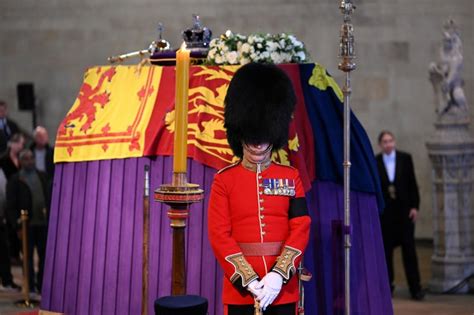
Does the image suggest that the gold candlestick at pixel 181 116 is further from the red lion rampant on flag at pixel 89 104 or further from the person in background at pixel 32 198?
the person in background at pixel 32 198

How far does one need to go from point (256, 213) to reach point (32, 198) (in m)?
4.84

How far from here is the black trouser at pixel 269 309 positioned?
5.21 meters

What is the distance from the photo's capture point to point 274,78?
548cm

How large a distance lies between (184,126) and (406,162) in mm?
5105

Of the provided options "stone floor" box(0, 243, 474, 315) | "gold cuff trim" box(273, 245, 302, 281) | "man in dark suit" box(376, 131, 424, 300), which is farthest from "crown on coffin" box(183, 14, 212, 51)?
"man in dark suit" box(376, 131, 424, 300)

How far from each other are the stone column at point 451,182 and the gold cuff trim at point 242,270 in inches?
211

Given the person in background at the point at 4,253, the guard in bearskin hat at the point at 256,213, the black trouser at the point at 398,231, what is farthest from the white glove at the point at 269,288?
the person in background at the point at 4,253

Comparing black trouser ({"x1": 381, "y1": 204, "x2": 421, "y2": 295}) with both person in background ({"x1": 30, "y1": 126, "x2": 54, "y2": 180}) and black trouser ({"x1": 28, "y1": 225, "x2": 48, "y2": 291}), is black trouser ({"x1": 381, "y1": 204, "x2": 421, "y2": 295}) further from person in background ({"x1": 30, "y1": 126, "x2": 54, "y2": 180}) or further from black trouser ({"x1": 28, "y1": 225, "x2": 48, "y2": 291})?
person in background ({"x1": 30, "y1": 126, "x2": 54, "y2": 180})

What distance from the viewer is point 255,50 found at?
6.39 metres

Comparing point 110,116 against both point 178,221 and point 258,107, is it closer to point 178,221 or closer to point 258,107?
point 258,107

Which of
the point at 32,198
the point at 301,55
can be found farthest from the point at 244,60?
the point at 32,198

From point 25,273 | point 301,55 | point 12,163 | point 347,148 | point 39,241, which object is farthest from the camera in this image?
point 12,163

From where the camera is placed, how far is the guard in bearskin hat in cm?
A: 518

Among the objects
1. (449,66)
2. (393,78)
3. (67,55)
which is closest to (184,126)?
(449,66)
